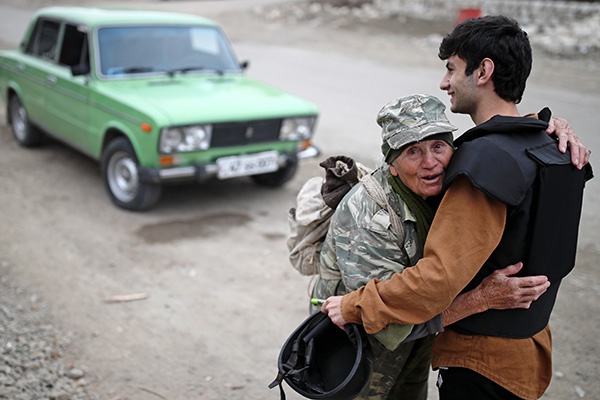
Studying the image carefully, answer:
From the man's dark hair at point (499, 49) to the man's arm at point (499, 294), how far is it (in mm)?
584

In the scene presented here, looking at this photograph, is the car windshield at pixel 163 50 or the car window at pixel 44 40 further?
the car window at pixel 44 40

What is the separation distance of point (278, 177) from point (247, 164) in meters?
0.82

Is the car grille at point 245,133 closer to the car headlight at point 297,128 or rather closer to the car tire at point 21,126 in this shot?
the car headlight at point 297,128

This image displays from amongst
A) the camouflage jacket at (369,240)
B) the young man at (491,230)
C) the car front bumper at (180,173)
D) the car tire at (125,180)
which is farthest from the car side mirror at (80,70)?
the young man at (491,230)

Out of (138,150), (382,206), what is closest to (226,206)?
(138,150)

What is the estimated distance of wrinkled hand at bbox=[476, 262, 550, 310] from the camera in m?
1.98

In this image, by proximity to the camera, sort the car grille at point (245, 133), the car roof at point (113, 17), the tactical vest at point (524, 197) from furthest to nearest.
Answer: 1. the car roof at point (113, 17)
2. the car grille at point (245, 133)
3. the tactical vest at point (524, 197)

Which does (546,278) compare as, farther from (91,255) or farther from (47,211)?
(47,211)

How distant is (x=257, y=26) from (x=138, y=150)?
665 inches

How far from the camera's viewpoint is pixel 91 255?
16.4 ft

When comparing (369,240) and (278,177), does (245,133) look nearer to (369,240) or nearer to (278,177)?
(278,177)

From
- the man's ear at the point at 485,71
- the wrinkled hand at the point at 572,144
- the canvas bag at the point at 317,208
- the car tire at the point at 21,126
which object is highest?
the man's ear at the point at 485,71

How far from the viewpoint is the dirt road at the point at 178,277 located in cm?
361

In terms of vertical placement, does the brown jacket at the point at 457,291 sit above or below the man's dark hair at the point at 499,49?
below
